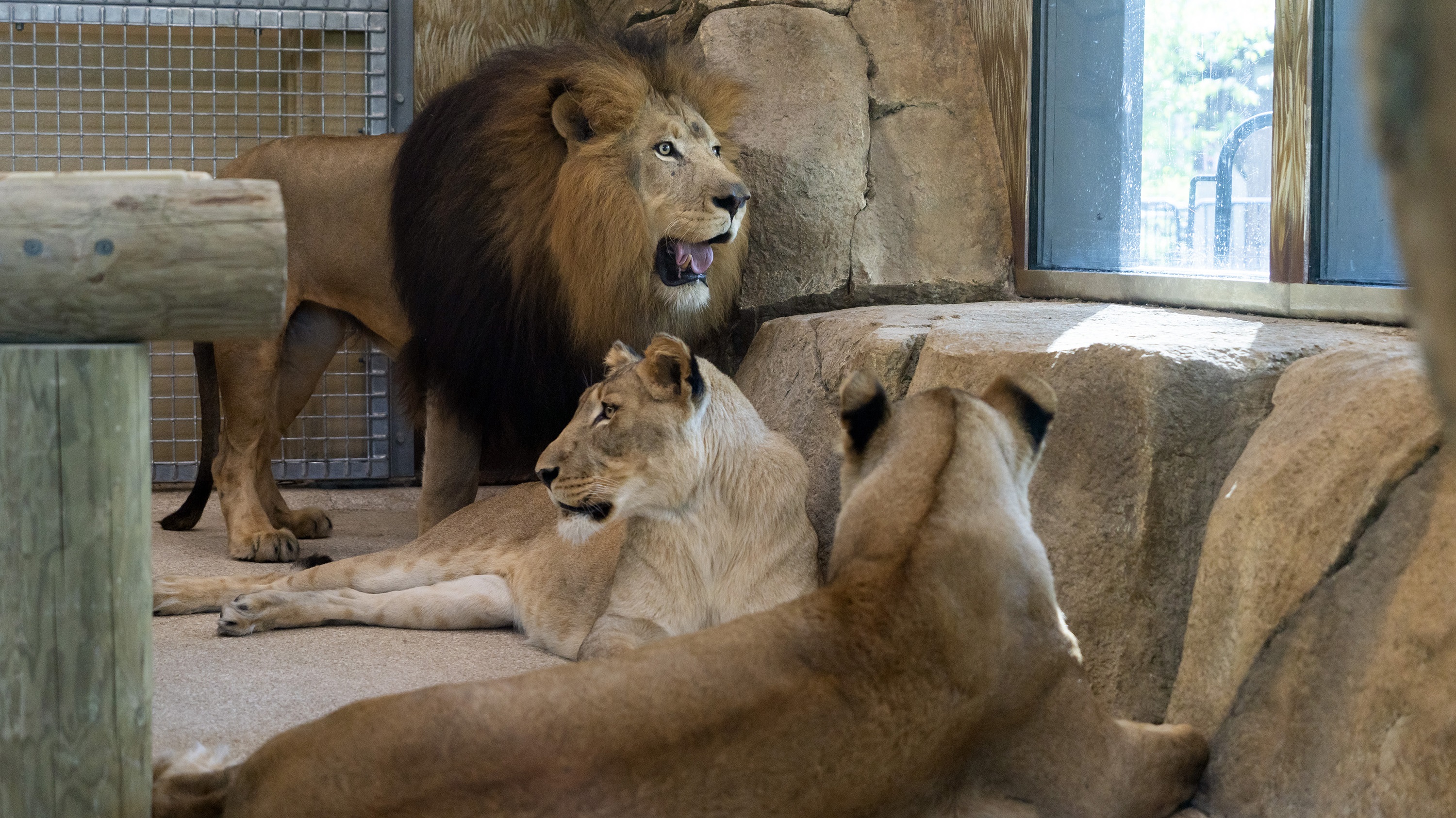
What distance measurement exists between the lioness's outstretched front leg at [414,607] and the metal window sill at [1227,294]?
2007mm

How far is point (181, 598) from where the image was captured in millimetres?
3893

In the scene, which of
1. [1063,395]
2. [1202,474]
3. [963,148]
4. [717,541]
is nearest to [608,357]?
[717,541]

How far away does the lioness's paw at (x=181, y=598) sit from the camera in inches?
152

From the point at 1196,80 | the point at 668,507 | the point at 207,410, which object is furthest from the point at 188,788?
the point at 207,410

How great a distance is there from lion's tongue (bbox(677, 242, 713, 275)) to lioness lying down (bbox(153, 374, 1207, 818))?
1734mm

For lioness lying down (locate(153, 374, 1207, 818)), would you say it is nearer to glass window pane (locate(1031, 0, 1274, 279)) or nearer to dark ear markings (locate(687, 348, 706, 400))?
dark ear markings (locate(687, 348, 706, 400))

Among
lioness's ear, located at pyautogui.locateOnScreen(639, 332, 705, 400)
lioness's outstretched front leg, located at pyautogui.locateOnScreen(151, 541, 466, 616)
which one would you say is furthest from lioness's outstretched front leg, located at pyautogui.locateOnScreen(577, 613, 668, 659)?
lioness's outstretched front leg, located at pyautogui.locateOnScreen(151, 541, 466, 616)

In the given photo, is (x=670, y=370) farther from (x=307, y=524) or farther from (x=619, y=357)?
(x=307, y=524)

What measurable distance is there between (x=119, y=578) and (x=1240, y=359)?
2.10 metres

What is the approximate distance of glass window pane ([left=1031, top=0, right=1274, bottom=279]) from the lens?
11.0 ft

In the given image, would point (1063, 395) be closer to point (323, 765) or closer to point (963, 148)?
point (323, 765)

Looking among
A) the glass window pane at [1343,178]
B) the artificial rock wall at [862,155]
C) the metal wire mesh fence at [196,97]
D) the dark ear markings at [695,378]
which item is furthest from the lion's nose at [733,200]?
the metal wire mesh fence at [196,97]

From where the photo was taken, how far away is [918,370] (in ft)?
11.0

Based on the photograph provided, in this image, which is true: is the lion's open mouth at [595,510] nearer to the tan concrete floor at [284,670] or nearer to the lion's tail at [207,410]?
the tan concrete floor at [284,670]
